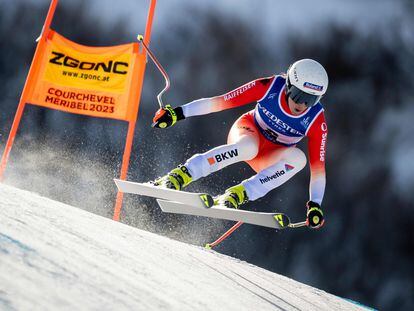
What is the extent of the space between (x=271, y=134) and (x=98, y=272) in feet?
9.57

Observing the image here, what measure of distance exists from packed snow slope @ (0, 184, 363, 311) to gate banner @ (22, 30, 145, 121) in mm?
3281

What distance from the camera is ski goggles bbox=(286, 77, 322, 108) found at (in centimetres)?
432

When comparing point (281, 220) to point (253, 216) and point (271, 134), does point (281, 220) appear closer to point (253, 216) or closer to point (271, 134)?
point (253, 216)

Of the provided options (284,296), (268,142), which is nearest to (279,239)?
(268,142)

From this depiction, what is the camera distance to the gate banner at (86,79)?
6.31 metres

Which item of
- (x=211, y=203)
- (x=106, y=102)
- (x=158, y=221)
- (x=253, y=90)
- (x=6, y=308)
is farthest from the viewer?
(x=158, y=221)

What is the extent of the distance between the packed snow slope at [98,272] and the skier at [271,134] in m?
0.98

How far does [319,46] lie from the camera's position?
16.6 meters

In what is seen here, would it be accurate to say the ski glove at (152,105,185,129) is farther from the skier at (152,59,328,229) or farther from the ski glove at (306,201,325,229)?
the ski glove at (306,201,325,229)

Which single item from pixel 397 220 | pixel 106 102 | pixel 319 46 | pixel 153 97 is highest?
pixel 319 46

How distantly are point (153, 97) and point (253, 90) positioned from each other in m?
11.3

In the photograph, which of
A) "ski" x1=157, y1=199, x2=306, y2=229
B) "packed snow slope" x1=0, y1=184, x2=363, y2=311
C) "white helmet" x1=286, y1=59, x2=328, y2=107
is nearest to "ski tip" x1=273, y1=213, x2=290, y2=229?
"ski" x1=157, y1=199, x2=306, y2=229

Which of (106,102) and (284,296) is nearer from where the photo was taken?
(284,296)

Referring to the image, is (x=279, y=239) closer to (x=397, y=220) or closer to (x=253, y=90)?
(x=397, y=220)
